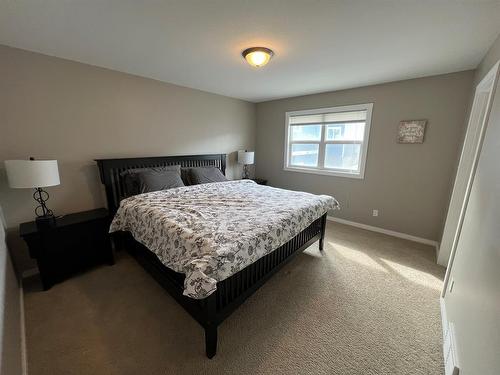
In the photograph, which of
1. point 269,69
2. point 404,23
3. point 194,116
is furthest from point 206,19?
point 194,116

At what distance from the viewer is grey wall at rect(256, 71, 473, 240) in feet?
8.75

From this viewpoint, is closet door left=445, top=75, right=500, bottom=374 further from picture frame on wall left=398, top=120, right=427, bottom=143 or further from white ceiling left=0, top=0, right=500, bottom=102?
picture frame on wall left=398, top=120, right=427, bottom=143

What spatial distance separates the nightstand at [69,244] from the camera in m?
1.94

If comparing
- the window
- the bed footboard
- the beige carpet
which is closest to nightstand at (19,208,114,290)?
the beige carpet

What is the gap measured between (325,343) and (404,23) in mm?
2527

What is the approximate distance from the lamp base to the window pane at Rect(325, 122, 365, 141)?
13.5 feet

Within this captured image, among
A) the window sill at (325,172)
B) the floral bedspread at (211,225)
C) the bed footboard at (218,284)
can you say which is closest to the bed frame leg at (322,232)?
the floral bedspread at (211,225)

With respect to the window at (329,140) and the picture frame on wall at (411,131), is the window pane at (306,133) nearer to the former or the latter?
the window at (329,140)

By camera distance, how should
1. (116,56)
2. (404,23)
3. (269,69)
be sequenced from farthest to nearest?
(269,69), (116,56), (404,23)

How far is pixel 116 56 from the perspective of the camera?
7.28 ft

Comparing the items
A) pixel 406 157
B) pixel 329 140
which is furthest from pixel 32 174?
pixel 406 157

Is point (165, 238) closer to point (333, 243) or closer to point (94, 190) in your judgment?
point (94, 190)

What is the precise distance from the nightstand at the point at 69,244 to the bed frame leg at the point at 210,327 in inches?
67.3

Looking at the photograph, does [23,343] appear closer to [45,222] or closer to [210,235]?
[45,222]
